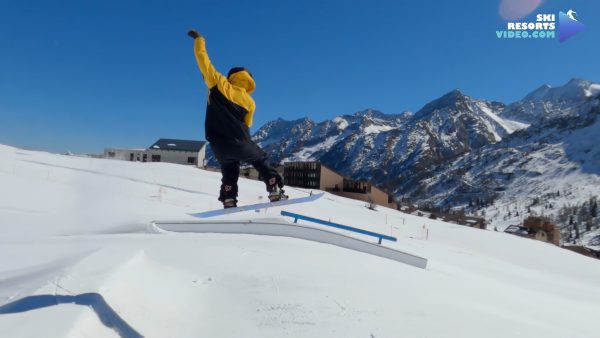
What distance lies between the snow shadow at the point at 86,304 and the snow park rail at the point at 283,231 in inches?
160

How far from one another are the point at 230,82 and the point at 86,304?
3712 mm

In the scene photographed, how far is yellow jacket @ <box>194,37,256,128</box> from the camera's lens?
5.24m

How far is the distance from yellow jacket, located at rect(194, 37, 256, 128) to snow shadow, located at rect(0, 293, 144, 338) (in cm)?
323

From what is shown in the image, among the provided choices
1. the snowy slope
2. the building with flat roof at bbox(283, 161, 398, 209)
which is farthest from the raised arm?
the building with flat roof at bbox(283, 161, 398, 209)

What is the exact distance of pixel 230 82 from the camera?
5.63 meters

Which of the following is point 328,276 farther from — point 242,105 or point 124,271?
point 242,105

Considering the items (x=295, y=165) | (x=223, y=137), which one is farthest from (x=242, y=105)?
(x=295, y=165)

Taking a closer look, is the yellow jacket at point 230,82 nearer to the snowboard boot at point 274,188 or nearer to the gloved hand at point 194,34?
the gloved hand at point 194,34

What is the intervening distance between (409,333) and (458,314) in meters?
0.90

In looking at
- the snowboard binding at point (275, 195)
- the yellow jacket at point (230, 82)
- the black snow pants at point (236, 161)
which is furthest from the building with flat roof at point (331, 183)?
the yellow jacket at point (230, 82)

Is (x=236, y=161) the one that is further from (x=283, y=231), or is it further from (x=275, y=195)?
(x=283, y=231)

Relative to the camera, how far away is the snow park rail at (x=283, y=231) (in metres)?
6.89

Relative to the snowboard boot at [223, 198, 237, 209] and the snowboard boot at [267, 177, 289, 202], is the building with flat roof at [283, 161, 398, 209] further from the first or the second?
the snowboard boot at [223, 198, 237, 209]

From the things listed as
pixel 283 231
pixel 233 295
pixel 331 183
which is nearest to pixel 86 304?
pixel 233 295
